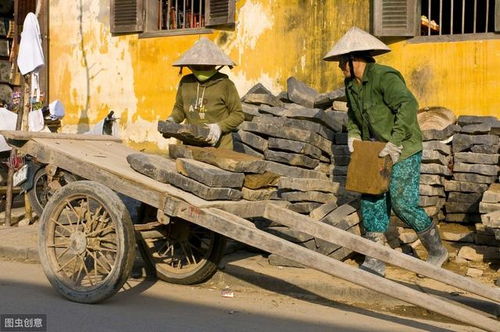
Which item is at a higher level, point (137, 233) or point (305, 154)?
point (305, 154)

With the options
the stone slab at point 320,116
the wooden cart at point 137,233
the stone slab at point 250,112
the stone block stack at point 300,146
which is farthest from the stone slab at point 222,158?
the stone slab at point 250,112

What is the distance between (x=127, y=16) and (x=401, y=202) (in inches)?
271

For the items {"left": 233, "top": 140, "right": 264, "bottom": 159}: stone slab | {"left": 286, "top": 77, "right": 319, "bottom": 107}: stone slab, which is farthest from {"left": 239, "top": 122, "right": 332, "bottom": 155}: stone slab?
{"left": 286, "top": 77, "right": 319, "bottom": 107}: stone slab

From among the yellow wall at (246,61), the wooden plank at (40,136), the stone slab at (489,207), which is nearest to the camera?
the wooden plank at (40,136)

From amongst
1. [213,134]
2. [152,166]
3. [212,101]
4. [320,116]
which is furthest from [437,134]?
[152,166]

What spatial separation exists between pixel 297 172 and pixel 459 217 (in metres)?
1.91

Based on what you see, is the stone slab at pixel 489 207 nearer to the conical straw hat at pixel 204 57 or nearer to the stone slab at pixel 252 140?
the stone slab at pixel 252 140

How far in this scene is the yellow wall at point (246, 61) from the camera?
850cm

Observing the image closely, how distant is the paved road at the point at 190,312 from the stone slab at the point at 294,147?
5.87 feet

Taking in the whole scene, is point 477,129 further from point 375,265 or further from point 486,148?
point 375,265

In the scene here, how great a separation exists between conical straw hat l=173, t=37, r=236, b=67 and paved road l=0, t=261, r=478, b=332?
1951 mm

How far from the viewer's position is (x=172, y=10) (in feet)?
37.4

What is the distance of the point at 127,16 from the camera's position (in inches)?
447

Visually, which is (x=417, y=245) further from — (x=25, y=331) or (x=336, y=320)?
(x=25, y=331)
